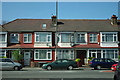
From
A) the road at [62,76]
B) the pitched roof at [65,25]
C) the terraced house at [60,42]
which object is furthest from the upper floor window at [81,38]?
the road at [62,76]

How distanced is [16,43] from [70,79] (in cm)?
2159

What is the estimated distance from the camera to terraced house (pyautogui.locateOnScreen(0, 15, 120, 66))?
1380 inches

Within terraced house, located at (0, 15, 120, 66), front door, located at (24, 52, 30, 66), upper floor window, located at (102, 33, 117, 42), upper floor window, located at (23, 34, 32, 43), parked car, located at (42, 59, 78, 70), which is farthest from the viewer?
upper floor window, located at (23, 34, 32, 43)

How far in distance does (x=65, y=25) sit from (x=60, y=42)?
12.6 ft

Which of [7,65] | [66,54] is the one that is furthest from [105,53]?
[7,65]

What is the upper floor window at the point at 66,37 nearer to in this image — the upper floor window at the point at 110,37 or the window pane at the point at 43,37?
the window pane at the point at 43,37

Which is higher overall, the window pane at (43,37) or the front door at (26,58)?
the window pane at (43,37)

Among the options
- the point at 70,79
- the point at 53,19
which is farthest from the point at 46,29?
the point at 70,79

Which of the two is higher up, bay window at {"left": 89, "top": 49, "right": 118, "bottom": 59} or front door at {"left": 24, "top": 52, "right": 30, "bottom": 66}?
bay window at {"left": 89, "top": 49, "right": 118, "bottom": 59}

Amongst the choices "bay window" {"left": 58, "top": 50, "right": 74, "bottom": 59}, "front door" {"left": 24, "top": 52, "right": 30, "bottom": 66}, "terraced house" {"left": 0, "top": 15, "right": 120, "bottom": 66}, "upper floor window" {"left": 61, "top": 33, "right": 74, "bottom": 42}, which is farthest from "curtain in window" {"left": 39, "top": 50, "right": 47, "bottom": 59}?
"upper floor window" {"left": 61, "top": 33, "right": 74, "bottom": 42}

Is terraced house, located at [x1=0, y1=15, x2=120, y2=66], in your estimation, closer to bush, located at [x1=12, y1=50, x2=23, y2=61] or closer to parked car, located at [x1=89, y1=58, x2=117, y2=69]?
bush, located at [x1=12, y1=50, x2=23, y2=61]

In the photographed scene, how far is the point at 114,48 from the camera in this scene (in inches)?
1384

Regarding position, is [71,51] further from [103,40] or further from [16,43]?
[16,43]

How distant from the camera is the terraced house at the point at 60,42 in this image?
35.1m
